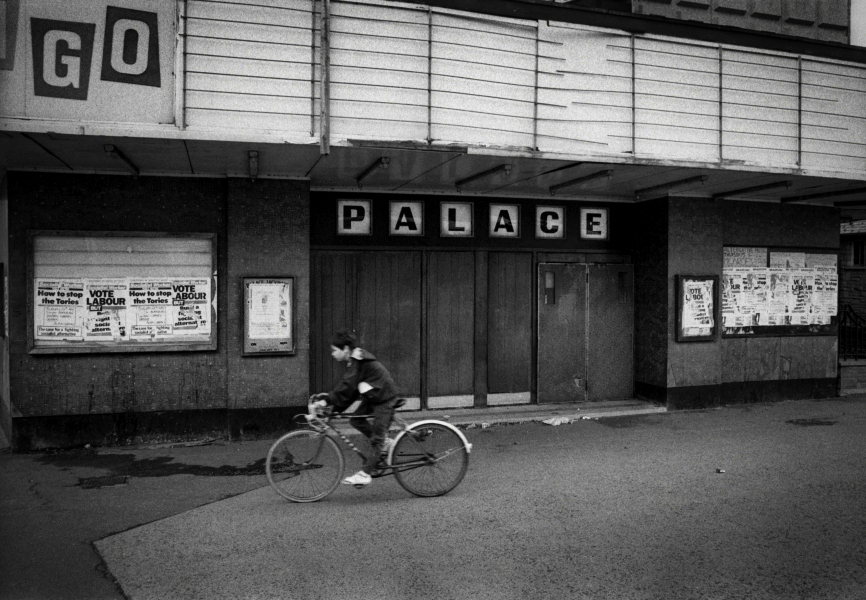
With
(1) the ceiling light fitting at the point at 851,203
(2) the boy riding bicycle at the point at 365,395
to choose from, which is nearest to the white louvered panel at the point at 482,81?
(2) the boy riding bicycle at the point at 365,395

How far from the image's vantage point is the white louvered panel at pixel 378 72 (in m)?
8.06

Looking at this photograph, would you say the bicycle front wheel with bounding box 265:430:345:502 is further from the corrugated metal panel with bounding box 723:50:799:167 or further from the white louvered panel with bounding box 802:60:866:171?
the white louvered panel with bounding box 802:60:866:171

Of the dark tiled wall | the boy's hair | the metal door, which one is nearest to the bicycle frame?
the boy's hair

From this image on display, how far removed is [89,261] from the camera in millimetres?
9086

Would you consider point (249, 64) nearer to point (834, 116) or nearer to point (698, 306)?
point (698, 306)

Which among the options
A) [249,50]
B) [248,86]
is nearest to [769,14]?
[249,50]

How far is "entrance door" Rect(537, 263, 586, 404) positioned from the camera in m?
11.8

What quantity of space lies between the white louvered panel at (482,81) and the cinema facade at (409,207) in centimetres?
3

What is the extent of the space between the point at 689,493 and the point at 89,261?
316 inches

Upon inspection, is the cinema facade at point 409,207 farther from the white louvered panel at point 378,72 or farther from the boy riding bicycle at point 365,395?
the boy riding bicycle at point 365,395

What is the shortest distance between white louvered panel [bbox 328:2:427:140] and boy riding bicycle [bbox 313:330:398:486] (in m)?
2.79

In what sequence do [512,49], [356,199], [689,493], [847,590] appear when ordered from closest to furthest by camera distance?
[847,590]
[689,493]
[512,49]
[356,199]

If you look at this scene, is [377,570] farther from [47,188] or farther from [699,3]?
[699,3]

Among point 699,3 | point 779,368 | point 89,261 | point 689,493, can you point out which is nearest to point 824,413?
point 779,368
